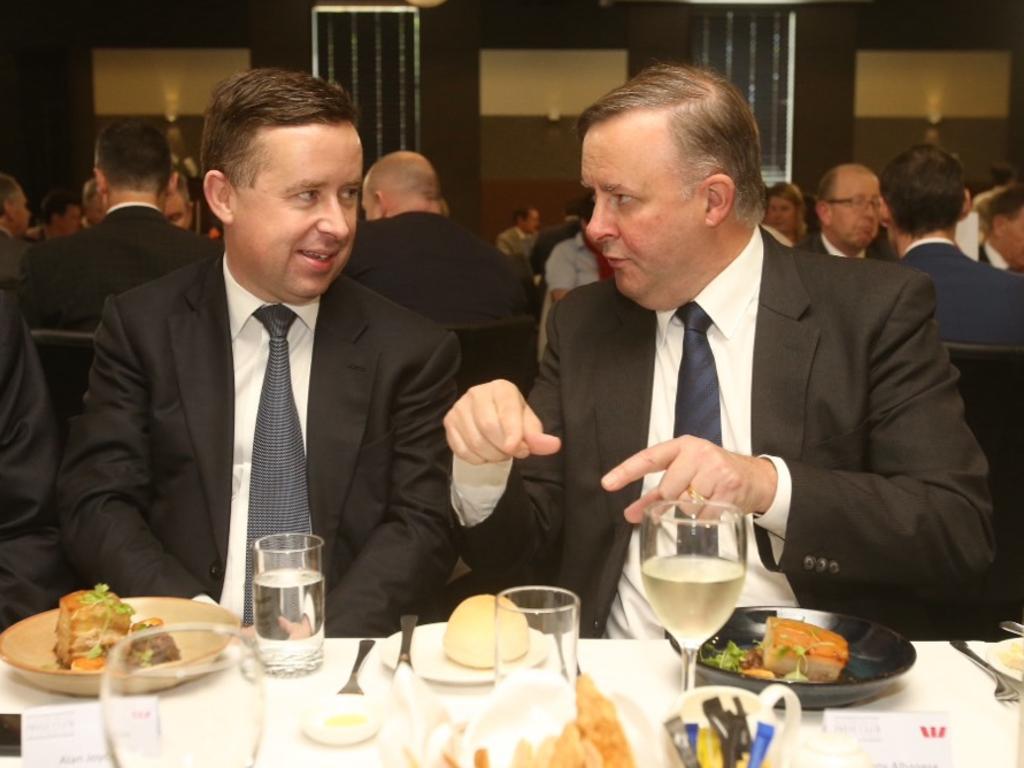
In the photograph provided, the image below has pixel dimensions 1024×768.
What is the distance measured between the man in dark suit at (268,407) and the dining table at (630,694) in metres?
0.60

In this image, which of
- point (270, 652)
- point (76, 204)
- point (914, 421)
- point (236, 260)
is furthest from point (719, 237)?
point (76, 204)

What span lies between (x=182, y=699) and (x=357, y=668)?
541 mm

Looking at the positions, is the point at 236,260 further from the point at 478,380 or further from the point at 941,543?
the point at 941,543

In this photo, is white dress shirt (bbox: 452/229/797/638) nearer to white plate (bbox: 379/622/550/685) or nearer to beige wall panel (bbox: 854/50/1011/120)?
white plate (bbox: 379/622/550/685)

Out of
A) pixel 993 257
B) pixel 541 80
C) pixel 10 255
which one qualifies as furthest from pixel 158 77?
pixel 993 257

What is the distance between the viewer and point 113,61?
1337 cm

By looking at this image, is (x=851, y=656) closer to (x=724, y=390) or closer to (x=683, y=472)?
(x=683, y=472)

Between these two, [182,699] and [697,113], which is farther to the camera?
[697,113]

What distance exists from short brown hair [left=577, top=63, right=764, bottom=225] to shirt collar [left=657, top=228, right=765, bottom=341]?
0.07 meters

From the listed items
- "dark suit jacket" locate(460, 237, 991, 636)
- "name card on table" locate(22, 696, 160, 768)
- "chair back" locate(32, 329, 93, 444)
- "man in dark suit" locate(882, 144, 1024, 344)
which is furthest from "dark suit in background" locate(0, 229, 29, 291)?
"name card on table" locate(22, 696, 160, 768)

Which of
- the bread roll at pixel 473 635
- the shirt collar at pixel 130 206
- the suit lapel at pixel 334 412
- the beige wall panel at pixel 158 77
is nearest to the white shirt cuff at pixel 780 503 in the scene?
the bread roll at pixel 473 635

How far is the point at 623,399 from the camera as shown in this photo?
1998 millimetres

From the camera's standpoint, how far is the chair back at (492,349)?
114 inches

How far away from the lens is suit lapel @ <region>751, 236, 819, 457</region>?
1.89 metres
